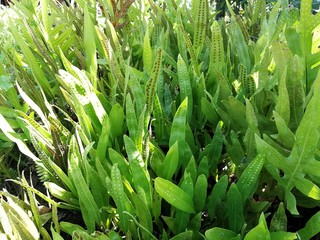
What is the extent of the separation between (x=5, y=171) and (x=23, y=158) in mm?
141

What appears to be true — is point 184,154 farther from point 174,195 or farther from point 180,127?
point 174,195

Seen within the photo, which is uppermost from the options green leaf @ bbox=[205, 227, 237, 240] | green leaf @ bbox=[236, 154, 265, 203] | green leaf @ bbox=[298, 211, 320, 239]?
green leaf @ bbox=[236, 154, 265, 203]

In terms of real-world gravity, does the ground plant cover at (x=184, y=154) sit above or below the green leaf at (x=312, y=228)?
above

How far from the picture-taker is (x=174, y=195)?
0.79m

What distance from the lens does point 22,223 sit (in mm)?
804

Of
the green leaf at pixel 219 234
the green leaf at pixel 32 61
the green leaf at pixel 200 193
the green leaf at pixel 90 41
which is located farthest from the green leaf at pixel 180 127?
the green leaf at pixel 32 61

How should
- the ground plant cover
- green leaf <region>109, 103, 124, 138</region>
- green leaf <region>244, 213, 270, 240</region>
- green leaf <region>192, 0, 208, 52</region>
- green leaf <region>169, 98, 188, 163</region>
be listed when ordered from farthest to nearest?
green leaf <region>192, 0, 208, 52</region> → green leaf <region>109, 103, 124, 138</region> → green leaf <region>169, 98, 188, 163</region> → the ground plant cover → green leaf <region>244, 213, 270, 240</region>

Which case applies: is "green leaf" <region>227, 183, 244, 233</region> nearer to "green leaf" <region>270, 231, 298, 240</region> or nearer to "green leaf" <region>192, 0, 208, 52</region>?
"green leaf" <region>270, 231, 298, 240</region>

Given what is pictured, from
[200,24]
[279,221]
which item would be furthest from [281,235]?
[200,24]

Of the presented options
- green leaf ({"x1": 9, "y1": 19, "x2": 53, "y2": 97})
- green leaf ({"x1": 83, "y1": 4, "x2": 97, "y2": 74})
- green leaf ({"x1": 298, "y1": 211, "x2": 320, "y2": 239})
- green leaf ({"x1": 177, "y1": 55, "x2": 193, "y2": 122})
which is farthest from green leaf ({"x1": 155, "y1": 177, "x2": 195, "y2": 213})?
green leaf ({"x1": 9, "y1": 19, "x2": 53, "y2": 97})

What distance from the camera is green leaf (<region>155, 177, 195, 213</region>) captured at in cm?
77

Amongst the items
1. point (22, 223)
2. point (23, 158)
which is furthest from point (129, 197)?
point (23, 158)

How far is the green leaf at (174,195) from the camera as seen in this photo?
767 mm

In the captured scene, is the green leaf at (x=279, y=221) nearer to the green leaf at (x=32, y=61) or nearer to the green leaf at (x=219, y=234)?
the green leaf at (x=219, y=234)
